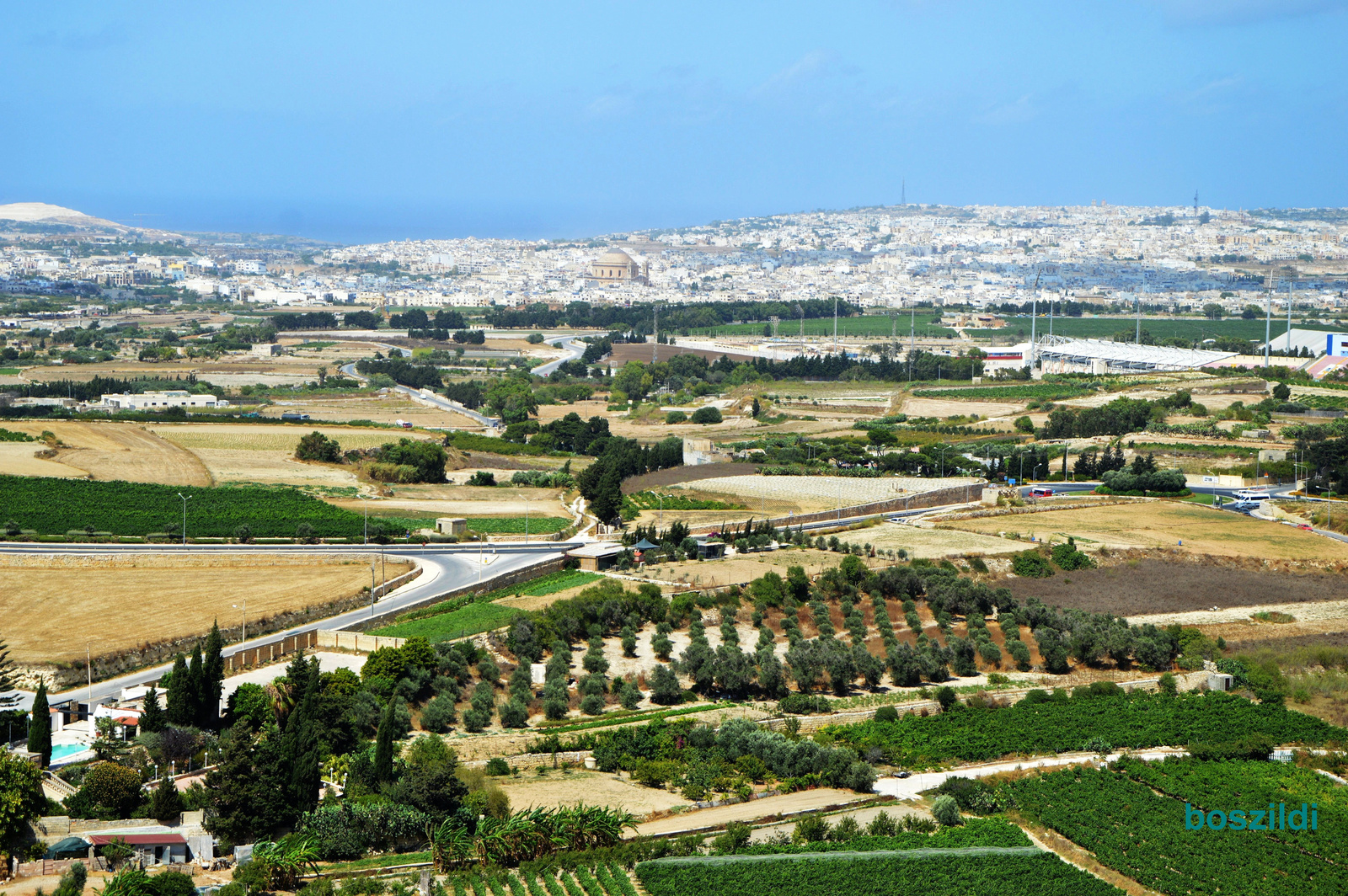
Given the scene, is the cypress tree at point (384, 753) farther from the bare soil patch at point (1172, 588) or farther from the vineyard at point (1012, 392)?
the vineyard at point (1012, 392)

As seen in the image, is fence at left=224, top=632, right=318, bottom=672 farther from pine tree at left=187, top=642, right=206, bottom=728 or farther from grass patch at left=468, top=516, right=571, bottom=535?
grass patch at left=468, top=516, right=571, bottom=535

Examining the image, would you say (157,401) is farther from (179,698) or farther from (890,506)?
(179,698)

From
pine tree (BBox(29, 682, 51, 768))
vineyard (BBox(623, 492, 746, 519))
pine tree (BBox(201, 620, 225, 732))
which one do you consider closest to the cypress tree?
pine tree (BBox(201, 620, 225, 732))

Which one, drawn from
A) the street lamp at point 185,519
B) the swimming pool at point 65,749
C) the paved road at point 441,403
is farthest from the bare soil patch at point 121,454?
the swimming pool at point 65,749

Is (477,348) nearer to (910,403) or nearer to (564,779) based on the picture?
(910,403)

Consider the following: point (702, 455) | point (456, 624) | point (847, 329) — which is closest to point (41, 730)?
point (456, 624)

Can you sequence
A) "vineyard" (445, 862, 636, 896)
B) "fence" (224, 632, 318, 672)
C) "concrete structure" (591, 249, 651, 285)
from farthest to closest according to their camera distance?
"concrete structure" (591, 249, 651, 285)
"fence" (224, 632, 318, 672)
"vineyard" (445, 862, 636, 896)

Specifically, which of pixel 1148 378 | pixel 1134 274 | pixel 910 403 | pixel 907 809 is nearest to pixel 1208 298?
pixel 1134 274
